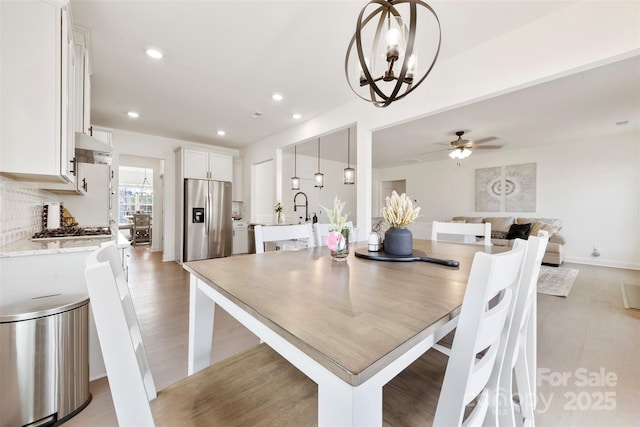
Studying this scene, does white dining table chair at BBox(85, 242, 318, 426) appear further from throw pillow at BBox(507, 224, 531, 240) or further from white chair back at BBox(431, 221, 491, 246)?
throw pillow at BBox(507, 224, 531, 240)

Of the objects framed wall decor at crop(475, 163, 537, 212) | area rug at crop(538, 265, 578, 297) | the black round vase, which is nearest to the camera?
the black round vase

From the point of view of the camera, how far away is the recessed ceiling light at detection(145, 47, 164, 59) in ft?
8.02

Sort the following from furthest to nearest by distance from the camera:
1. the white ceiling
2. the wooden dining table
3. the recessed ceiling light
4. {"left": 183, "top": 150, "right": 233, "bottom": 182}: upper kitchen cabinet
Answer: {"left": 183, "top": 150, "right": 233, "bottom": 182}: upper kitchen cabinet
the recessed ceiling light
the white ceiling
the wooden dining table

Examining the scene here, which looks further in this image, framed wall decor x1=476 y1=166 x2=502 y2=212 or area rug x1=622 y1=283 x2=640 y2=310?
framed wall decor x1=476 y1=166 x2=502 y2=212

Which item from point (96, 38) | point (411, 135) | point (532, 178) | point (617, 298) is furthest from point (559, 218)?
point (96, 38)

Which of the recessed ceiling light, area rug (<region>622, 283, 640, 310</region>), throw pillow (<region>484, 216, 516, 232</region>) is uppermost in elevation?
the recessed ceiling light

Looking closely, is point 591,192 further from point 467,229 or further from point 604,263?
point 467,229

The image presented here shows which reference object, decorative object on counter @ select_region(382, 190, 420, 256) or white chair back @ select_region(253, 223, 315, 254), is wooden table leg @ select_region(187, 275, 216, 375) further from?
decorative object on counter @ select_region(382, 190, 420, 256)

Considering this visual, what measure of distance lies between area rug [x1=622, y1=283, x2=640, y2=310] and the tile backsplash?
222 inches

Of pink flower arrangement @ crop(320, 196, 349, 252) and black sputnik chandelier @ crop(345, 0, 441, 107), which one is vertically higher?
black sputnik chandelier @ crop(345, 0, 441, 107)

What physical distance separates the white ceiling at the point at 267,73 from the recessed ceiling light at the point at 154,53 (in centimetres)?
6

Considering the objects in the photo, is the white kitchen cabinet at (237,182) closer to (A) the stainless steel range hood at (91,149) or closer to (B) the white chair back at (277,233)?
(A) the stainless steel range hood at (91,149)

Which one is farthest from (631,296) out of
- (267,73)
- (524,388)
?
(267,73)

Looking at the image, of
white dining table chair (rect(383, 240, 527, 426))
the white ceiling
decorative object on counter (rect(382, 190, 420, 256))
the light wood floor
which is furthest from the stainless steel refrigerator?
white dining table chair (rect(383, 240, 527, 426))
